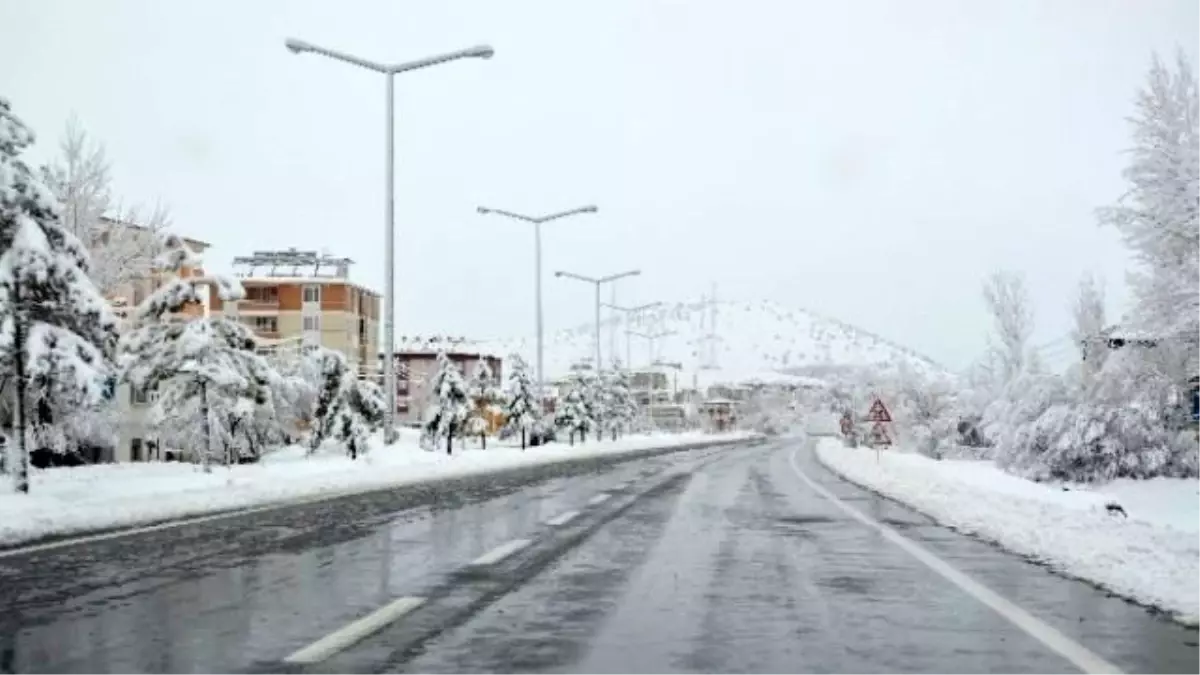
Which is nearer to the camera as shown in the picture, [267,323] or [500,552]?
[500,552]

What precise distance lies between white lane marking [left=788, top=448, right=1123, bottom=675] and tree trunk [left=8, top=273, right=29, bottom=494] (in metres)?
14.7

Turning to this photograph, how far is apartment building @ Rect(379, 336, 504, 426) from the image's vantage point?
149 m

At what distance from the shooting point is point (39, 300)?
22.2 metres

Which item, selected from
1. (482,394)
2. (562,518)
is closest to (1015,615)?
(562,518)

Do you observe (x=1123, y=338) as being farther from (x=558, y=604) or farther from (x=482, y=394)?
(x=482, y=394)

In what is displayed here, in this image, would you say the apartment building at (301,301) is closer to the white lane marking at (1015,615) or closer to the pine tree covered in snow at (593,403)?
the pine tree covered in snow at (593,403)

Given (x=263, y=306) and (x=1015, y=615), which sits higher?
(x=263, y=306)

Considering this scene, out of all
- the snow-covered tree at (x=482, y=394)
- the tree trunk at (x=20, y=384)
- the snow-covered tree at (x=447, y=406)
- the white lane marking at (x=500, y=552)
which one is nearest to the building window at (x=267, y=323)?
the snow-covered tree at (x=482, y=394)

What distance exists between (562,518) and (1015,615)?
9.43m

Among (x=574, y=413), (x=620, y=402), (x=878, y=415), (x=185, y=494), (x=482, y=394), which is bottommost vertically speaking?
(x=185, y=494)

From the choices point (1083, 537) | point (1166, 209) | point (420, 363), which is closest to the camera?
point (1083, 537)

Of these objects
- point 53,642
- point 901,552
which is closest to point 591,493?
point 901,552

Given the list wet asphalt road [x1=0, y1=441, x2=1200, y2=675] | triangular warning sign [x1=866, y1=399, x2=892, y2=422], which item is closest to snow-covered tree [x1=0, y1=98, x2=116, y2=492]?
wet asphalt road [x1=0, y1=441, x2=1200, y2=675]

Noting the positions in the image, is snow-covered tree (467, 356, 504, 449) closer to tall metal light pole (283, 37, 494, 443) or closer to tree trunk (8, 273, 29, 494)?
tall metal light pole (283, 37, 494, 443)
